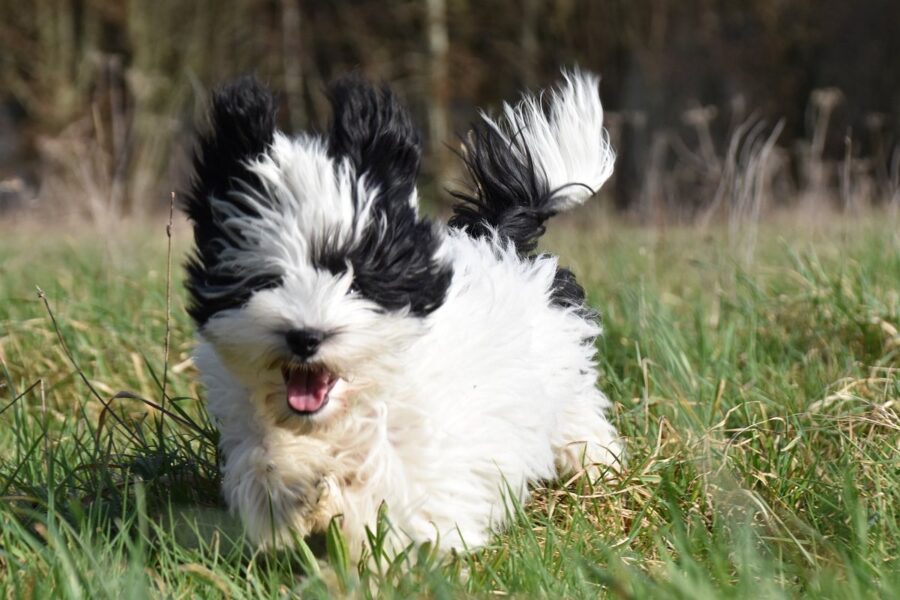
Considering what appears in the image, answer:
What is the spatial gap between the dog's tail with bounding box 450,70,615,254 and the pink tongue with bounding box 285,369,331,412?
120 cm

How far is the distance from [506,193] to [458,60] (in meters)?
13.5

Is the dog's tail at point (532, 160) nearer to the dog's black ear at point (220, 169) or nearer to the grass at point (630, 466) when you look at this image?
the grass at point (630, 466)

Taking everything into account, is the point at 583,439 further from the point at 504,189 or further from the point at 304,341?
the point at 304,341

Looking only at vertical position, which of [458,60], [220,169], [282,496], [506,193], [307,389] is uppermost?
[220,169]

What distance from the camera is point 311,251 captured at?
2371 mm

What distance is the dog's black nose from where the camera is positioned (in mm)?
2264

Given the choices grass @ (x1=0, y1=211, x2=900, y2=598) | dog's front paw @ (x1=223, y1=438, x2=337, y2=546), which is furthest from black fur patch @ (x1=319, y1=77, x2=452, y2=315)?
grass @ (x1=0, y1=211, x2=900, y2=598)

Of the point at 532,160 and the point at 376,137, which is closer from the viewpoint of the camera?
the point at 376,137

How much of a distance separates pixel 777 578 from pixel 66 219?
8540 mm

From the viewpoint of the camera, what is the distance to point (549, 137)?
3.63 m

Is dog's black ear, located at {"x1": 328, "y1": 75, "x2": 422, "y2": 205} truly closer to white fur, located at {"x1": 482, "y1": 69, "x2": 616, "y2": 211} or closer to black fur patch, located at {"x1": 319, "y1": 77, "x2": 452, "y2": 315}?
black fur patch, located at {"x1": 319, "y1": 77, "x2": 452, "y2": 315}

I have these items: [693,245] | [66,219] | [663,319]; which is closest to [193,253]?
[663,319]

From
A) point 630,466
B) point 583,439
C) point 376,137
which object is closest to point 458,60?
point 583,439

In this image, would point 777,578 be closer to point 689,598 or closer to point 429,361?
point 689,598
